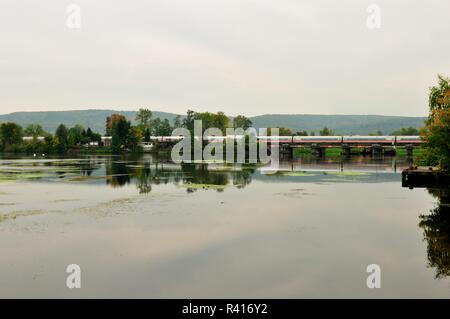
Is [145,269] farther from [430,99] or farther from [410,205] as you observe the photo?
[430,99]

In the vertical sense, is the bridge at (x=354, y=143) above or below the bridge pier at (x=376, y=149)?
above

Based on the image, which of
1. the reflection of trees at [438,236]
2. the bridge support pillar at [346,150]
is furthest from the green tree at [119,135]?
the reflection of trees at [438,236]

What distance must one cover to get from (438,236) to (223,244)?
12860 mm

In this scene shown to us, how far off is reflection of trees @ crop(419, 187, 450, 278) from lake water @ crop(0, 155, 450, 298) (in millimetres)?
67

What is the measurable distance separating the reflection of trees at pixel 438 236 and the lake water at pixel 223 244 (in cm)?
7

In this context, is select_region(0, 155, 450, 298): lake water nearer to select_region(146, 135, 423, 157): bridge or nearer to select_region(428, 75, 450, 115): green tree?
select_region(428, 75, 450, 115): green tree

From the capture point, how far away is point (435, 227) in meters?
29.5

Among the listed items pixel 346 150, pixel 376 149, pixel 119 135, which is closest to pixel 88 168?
pixel 119 135

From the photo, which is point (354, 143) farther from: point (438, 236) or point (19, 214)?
point (19, 214)

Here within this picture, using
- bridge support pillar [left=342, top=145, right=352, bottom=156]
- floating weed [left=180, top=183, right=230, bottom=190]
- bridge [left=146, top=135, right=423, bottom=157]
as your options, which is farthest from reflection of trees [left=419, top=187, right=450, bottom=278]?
bridge [left=146, top=135, right=423, bottom=157]

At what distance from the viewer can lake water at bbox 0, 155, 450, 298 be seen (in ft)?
59.4

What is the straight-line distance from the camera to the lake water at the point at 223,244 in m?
18.1

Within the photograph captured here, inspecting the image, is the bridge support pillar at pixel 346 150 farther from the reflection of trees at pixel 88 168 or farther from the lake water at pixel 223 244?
the lake water at pixel 223 244
